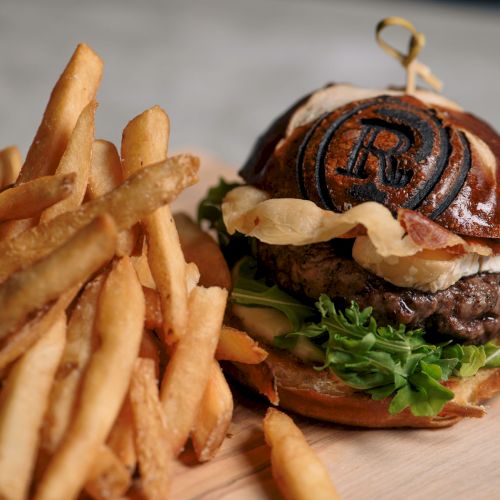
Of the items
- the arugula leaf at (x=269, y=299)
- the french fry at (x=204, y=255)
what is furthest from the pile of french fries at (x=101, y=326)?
the french fry at (x=204, y=255)

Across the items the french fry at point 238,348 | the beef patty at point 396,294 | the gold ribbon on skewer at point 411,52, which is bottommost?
the french fry at point 238,348

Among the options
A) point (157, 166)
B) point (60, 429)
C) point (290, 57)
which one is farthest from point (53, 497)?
point (290, 57)

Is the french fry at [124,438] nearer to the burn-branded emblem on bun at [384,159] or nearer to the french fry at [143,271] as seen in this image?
the french fry at [143,271]

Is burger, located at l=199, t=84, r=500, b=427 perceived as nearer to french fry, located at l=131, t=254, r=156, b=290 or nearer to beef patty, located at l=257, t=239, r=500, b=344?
beef patty, located at l=257, t=239, r=500, b=344

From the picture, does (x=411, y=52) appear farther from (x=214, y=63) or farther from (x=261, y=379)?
(x=214, y=63)

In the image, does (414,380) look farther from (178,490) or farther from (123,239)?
(123,239)

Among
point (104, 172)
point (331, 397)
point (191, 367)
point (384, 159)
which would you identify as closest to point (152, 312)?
point (191, 367)

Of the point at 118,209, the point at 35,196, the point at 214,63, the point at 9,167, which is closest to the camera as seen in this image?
the point at 118,209

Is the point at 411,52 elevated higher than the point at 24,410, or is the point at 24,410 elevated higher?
the point at 411,52
